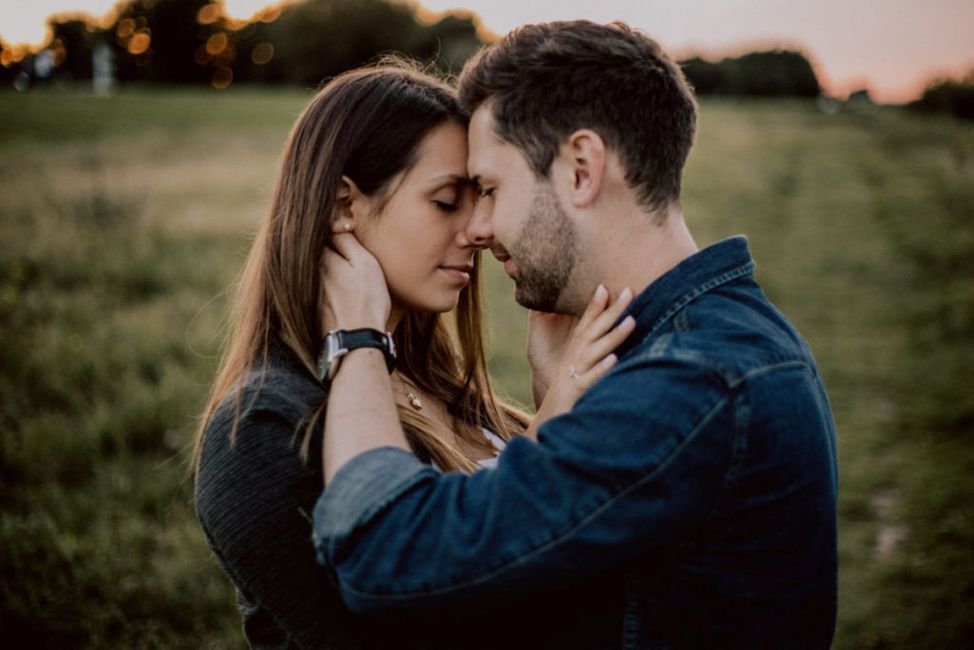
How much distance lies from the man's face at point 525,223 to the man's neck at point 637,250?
0.10m

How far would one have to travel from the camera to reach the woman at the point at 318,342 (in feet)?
5.82

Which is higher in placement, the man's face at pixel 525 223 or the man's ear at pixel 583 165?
the man's ear at pixel 583 165

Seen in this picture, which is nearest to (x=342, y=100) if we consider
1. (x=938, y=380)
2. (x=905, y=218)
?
(x=938, y=380)

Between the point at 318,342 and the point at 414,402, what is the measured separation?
23.3 inches

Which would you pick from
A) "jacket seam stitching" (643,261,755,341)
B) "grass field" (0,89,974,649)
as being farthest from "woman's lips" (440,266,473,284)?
"grass field" (0,89,974,649)

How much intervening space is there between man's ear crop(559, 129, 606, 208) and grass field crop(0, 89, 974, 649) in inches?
121

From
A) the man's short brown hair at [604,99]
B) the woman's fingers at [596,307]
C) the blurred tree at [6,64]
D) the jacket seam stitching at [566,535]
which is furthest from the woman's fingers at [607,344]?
the blurred tree at [6,64]

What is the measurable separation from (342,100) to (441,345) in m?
1.24

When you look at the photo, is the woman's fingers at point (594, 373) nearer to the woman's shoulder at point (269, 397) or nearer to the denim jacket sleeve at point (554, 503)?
the denim jacket sleeve at point (554, 503)

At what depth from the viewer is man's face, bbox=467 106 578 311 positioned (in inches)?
85.4

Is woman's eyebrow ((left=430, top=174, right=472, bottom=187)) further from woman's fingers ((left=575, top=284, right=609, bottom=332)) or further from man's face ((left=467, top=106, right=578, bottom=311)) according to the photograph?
woman's fingers ((left=575, top=284, right=609, bottom=332))

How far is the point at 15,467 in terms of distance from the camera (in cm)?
544

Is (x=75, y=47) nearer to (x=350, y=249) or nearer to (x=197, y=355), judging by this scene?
(x=197, y=355)

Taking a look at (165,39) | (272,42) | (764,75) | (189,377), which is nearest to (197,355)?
(189,377)
